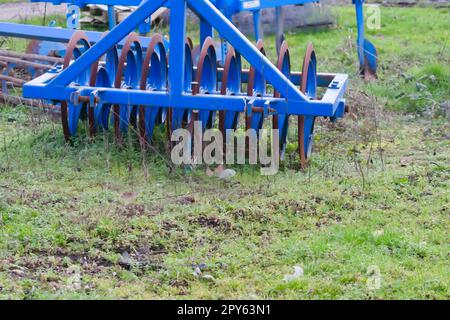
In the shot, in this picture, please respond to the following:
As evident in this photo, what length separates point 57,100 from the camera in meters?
7.07

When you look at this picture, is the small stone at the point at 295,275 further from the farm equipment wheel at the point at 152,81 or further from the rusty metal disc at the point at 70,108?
the rusty metal disc at the point at 70,108

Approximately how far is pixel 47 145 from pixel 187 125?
1163 millimetres

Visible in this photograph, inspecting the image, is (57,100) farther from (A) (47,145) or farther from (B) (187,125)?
(B) (187,125)

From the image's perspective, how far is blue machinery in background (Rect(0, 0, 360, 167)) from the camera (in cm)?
672

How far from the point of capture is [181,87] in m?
6.79

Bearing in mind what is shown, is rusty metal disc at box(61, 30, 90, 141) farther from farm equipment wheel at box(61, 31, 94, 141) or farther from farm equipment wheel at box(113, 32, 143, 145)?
farm equipment wheel at box(113, 32, 143, 145)

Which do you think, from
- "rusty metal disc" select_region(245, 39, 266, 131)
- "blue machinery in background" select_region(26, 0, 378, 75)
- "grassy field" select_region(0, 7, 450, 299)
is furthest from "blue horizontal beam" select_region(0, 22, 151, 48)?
"rusty metal disc" select_region(245, 39, 266, 131)

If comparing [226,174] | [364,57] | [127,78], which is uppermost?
[127,78]

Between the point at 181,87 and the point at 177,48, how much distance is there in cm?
31

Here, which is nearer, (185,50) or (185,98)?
(185,98)

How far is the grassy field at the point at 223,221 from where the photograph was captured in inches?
191

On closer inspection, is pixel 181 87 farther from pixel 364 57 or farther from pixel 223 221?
pixel 364 57

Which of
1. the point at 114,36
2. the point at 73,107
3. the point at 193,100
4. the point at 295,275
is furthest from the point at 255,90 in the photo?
the point at 295,275
